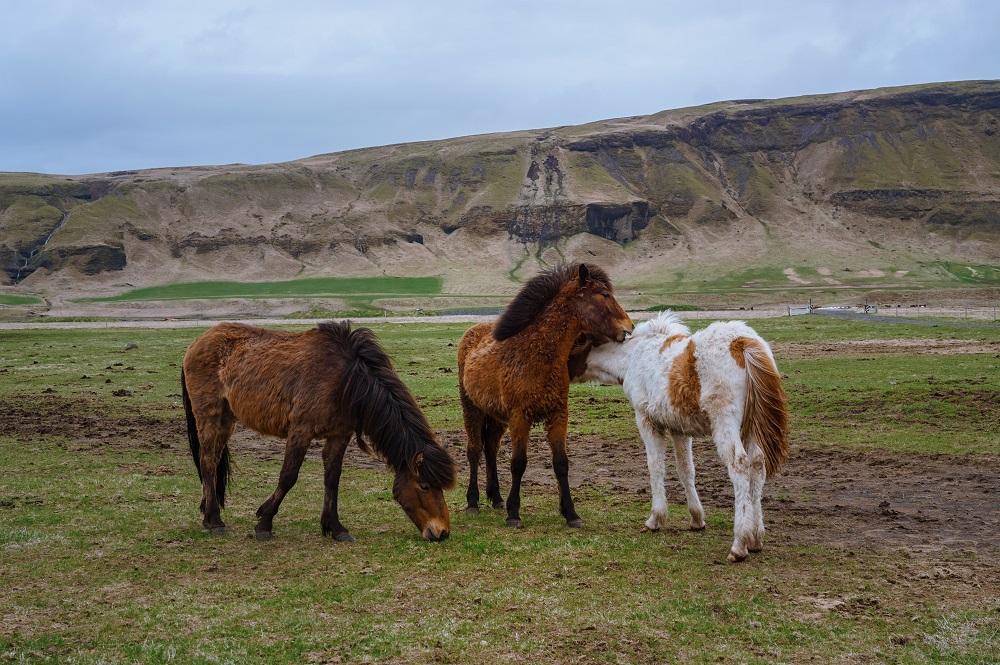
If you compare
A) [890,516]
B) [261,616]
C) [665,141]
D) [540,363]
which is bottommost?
[890,516]

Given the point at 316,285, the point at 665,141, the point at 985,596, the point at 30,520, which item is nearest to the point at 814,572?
the point at 985,596

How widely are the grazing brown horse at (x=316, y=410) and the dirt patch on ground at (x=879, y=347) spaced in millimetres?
23123

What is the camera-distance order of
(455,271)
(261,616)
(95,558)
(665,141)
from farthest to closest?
(665,141) → (455,271) → (95,558) → (261,616)

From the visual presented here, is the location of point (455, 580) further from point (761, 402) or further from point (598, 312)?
point (598, 312)

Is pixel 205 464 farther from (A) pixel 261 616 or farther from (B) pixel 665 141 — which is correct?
(B) pixel 665 141

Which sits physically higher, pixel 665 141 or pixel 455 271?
pixel 665 141

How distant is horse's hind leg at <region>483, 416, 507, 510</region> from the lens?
11969 mm

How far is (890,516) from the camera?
1034cm

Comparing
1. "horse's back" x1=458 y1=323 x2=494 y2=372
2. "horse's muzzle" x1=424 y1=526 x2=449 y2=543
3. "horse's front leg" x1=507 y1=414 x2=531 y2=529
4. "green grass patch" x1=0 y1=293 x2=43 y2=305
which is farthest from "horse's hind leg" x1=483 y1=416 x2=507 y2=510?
"green grass patch" x1=0 y1=293 x2=43 y2=305

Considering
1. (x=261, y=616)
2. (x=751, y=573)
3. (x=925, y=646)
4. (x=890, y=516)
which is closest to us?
(x=925, y=646)

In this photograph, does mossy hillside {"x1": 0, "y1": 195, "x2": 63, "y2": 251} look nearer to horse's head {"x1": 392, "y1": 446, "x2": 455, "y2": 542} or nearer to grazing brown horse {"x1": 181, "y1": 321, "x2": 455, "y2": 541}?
grazing brown horse {"x1": 181, "y1": 321, "x2": 455, "y2": 541}

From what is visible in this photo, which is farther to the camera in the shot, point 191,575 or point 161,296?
point 161,296

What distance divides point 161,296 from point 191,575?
12571 centimetres

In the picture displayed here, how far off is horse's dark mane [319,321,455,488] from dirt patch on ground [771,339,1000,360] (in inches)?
907
